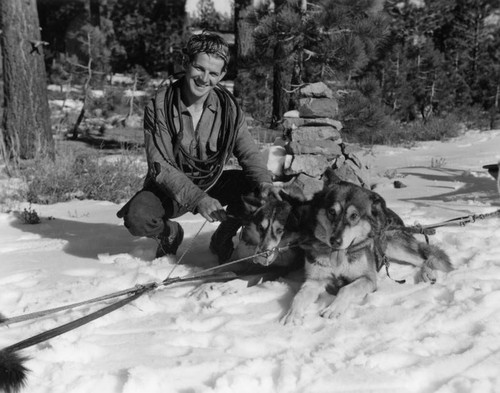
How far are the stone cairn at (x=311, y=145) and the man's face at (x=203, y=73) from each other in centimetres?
257

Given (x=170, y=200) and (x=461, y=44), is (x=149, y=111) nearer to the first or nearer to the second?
(x=170, y=200)

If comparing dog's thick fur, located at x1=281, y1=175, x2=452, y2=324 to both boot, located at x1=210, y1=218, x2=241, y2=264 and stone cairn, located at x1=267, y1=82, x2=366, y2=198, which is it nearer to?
boot, located at x1=210, y1=218, x2=241, y2=264

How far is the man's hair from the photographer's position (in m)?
3.46

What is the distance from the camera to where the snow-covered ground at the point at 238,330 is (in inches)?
85.8

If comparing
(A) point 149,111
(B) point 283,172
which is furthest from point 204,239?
(B) point 283,172

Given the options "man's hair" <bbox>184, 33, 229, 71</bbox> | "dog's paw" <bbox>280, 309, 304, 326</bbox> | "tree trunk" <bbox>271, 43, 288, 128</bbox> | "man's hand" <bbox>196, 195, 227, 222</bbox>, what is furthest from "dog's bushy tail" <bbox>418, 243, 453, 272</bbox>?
"tree trunk" <bbox>271, 43, 288, 128</bbox>

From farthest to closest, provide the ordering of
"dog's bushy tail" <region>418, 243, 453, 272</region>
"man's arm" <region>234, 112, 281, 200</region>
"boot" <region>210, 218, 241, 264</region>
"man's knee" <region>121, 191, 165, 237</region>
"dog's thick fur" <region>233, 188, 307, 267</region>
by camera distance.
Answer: "boot" <region>210, 218, 241, 264</region>
"man's arm" <region>234, 112, 281, 200</region>
"man's knee" <region>121, 191, 165, 237</region>
"dog's bushy tail" <region>418, 243, 453, 272</region>
"dog's thick fur" <region>233, 188, 307, 267</region>

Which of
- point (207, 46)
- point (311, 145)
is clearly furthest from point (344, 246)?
point (311, 145)

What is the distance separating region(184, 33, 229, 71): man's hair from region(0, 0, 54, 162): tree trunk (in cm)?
464

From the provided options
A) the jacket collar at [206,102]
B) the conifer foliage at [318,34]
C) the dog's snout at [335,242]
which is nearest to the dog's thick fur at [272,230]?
the dog's snout at [335,242]

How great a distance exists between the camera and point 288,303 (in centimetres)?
310

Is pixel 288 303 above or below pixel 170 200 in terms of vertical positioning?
below

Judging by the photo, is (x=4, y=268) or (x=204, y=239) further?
(x=204, y=239)

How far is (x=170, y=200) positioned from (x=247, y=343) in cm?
157
